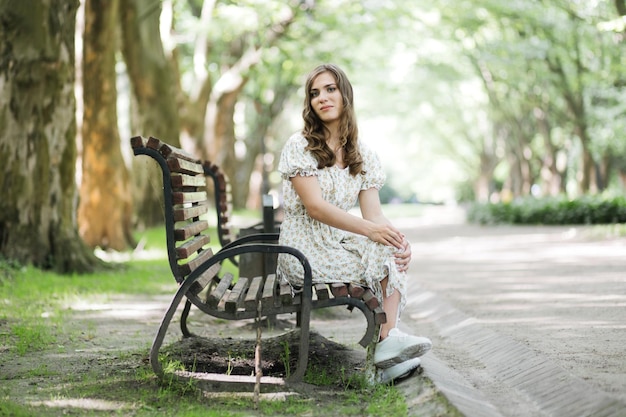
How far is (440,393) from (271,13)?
1632 cm

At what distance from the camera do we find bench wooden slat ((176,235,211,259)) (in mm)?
4234

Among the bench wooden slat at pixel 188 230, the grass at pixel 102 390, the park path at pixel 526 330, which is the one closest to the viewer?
the grass at pixel 102 390

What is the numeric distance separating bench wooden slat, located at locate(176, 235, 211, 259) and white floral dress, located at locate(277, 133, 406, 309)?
0.48 m

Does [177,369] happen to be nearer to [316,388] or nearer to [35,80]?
[316,388]

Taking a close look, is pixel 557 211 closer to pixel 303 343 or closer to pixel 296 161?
pixel 296 161

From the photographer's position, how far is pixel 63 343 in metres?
5.57

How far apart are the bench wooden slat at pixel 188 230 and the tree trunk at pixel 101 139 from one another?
288 inches

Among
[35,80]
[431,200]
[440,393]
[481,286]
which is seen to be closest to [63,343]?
[440,393]

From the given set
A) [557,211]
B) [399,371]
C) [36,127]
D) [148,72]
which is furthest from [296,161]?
[557,211]

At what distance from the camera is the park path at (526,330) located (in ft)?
13.2

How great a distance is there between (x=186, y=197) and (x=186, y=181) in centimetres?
12

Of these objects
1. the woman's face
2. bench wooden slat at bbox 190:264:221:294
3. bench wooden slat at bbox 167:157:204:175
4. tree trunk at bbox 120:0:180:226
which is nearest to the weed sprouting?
bench wooden slat at bbox 190:264:221:294

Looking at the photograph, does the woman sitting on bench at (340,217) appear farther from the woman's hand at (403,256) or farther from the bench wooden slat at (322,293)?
the bench wooden slat at (322,293)

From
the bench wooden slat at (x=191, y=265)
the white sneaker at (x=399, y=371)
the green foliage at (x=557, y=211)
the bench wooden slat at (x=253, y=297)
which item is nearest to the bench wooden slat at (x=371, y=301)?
the white sneaker at (x=399, y=371)
